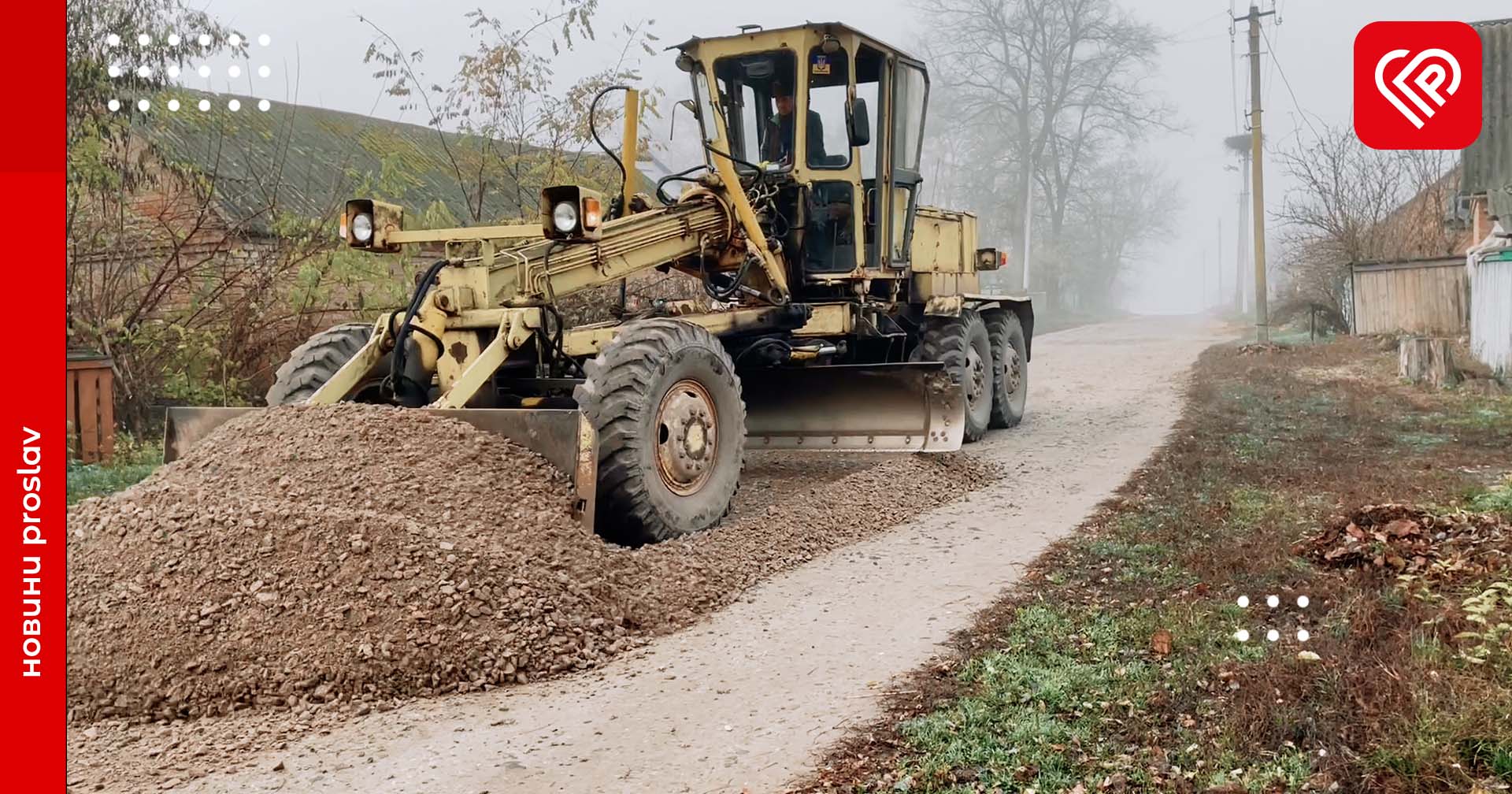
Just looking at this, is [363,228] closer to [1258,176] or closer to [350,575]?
[350,575]

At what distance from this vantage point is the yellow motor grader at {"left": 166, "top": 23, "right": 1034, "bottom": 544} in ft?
20.2

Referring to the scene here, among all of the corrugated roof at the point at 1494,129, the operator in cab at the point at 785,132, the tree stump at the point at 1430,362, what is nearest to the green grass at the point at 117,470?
the operator in cab at the point at 785,132

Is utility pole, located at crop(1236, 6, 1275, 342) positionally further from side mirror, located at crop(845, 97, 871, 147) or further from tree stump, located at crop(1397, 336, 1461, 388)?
side mirror, located at crop(845, 97, 871, 147)

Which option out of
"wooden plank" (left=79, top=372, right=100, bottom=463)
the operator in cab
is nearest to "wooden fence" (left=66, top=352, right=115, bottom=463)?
"wooden plank" (left=79, top=372, right=100, bottom=463)

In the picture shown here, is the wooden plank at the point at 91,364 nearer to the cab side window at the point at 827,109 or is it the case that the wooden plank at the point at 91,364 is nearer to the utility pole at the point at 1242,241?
the cab side window at the point at 827,109

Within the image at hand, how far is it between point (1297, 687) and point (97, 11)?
10431mm

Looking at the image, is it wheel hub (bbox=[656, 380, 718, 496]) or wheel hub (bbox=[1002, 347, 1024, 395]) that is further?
wheel hub (bbox=[1002, 347, 1024, 395])

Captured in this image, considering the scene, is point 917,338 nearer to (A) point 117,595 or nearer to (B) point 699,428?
(B) point 699,428

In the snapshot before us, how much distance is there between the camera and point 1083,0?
1619 inches

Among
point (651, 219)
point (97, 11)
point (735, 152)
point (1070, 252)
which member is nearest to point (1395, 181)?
point (735, 152)

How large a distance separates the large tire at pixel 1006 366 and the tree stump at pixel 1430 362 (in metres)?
4.74

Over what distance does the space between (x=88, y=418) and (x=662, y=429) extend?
17.2 feet

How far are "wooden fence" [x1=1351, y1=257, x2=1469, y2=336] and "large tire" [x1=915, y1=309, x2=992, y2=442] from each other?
456 inches

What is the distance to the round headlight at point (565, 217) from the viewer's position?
646cm
